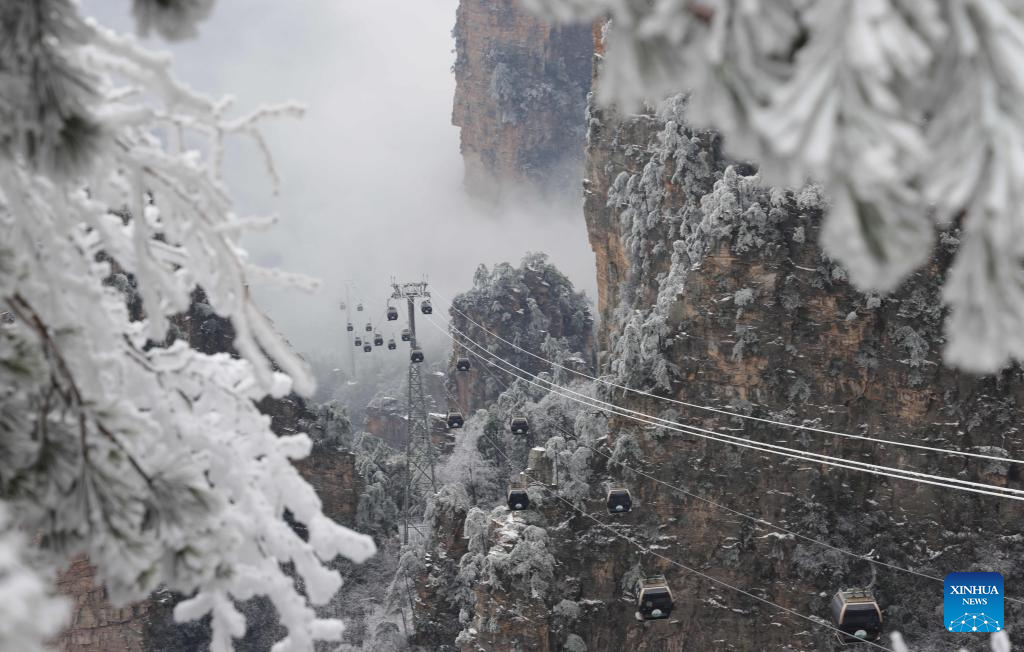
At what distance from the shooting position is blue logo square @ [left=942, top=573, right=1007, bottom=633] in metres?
12.3

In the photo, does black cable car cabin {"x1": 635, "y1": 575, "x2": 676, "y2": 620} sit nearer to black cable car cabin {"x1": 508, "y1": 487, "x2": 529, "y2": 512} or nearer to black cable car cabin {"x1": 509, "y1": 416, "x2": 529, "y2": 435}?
black cable car cabin {"x1": 508, "y1": 487, "x2": 529, "y2": 512}

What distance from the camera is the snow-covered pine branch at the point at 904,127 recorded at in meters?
1.18

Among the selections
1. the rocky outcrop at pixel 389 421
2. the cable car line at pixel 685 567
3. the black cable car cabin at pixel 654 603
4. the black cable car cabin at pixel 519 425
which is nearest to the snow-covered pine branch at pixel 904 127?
the black cable car cabin at pixel 654 603

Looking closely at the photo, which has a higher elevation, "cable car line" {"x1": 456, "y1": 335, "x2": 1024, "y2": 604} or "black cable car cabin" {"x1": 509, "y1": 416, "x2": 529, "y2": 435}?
"black cable car cabin" {"x1": 509, "y1": 416, "x2": 529, "y2": 435}

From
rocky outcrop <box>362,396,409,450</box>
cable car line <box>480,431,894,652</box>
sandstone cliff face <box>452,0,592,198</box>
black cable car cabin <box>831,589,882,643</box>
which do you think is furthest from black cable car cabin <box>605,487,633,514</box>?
sandstone cliff face <box>452,0,592,198</box>

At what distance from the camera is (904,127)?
47.3 inches

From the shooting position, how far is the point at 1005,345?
4.10ft

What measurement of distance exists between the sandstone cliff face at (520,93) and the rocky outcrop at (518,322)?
21729 millimetres

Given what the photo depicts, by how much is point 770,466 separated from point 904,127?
Result: 13.5 m

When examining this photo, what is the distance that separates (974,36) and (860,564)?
13876 millimetres

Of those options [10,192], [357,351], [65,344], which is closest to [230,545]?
[65,344]

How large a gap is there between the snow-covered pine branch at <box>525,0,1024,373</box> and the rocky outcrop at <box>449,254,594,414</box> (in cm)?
3219

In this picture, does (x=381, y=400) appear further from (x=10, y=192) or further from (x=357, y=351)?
(x=10, y=192)

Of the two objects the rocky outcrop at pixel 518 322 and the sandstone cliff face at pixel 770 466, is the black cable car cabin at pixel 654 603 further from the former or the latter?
the rocky outcrop at pixel 518 322
